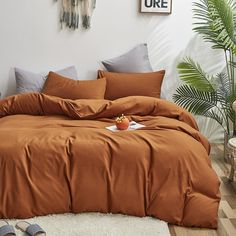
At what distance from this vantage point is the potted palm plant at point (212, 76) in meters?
3.51

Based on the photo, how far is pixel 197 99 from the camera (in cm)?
381

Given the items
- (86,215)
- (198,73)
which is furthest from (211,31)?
(86,215)

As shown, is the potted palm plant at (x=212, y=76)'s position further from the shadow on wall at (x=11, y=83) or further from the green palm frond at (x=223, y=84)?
the shadow on wall at (x=11, y=83)

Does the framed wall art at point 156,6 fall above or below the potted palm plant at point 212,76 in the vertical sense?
above

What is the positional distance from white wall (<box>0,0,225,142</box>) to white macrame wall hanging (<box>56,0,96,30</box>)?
6 centimetres

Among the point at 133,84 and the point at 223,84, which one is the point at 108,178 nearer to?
the point at 133,84

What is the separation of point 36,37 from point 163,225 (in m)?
2.58

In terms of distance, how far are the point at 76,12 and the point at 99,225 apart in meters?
2.51

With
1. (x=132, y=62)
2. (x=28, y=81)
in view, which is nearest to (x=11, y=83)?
(x=28, y=81)

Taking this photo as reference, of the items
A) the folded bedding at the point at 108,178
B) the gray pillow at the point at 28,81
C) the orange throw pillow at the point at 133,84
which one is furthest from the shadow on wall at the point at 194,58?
the folded bedding at the point at 108,178

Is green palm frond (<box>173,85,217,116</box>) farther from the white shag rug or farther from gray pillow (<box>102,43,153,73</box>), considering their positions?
the white shag rug

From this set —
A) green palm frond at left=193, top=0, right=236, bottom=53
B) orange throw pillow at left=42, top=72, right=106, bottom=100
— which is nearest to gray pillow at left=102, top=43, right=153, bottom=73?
orange throw pillow at left=42, top=72, right=106, bottom=100

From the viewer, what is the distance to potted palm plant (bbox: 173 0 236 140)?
351cm

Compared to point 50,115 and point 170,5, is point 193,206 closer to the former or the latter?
point 50,115
